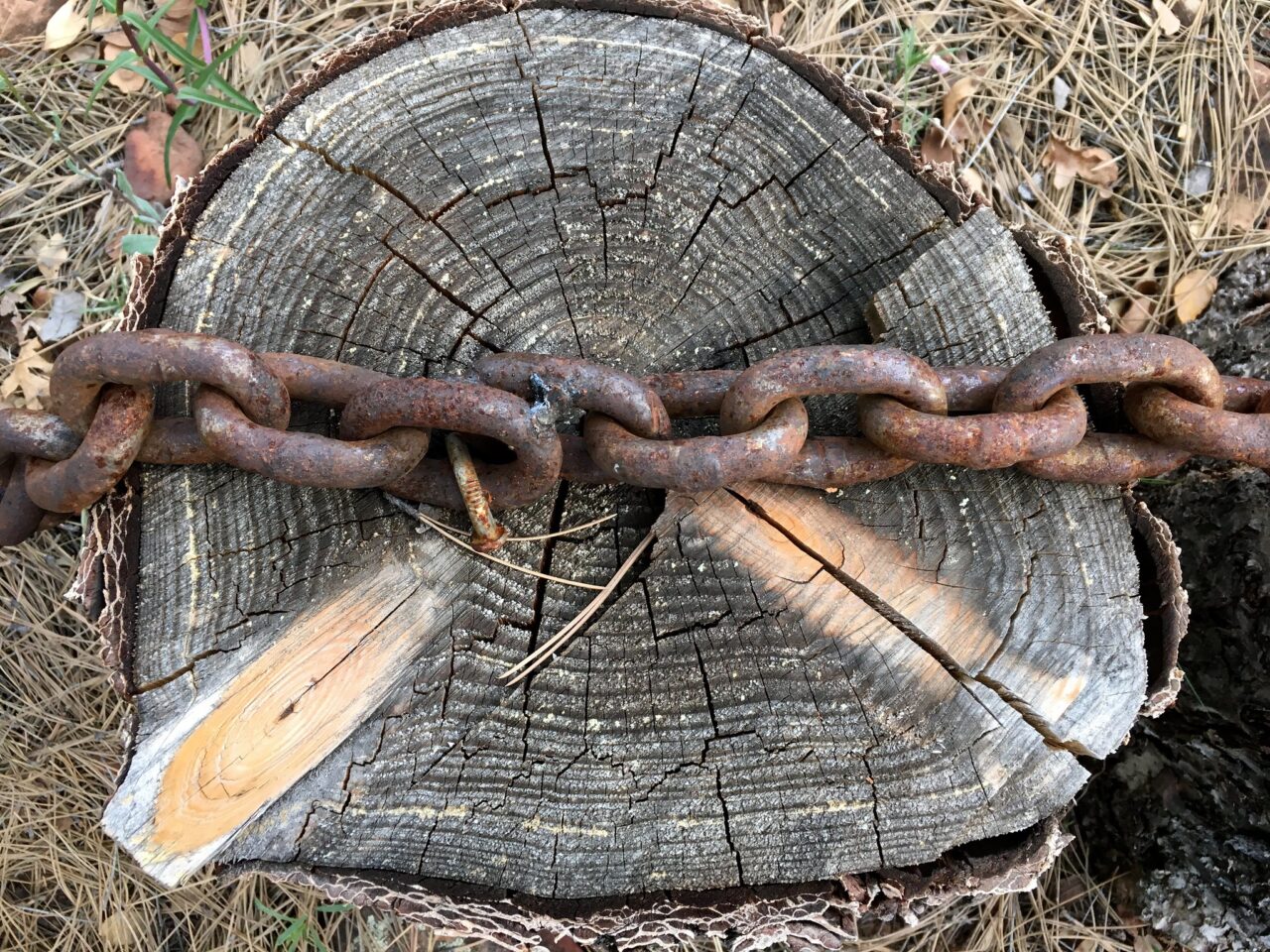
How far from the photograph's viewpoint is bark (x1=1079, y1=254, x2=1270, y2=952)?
6.88 ft

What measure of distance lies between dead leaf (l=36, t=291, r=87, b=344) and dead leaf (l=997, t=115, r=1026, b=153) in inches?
114

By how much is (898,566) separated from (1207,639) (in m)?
1.08

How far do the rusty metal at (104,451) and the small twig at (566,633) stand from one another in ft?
2.64

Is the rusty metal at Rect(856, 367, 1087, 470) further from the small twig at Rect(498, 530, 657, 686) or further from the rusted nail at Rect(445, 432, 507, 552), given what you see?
the rusted nail at Rect(445, 432, 507, 552)

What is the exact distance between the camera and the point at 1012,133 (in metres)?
2.70

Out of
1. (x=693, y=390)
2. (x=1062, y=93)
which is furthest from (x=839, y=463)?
(x=1062, y=93)

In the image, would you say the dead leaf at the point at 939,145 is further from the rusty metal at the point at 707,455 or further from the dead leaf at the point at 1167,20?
the rusty metal at the point at 707,455

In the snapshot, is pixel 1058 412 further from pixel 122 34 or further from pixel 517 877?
pixel 122 34

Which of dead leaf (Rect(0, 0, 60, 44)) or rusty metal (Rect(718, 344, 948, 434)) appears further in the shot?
dead leaf (Rect(0, 0, 60, 44))

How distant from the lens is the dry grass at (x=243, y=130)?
2.49 metres

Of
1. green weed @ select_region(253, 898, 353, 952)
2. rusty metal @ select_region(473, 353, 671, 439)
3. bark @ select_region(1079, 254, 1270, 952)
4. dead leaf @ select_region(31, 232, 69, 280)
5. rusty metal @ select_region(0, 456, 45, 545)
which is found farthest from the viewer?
dead leaf @ select_region(31, 232, 69, 280)

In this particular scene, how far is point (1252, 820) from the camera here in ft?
6.93

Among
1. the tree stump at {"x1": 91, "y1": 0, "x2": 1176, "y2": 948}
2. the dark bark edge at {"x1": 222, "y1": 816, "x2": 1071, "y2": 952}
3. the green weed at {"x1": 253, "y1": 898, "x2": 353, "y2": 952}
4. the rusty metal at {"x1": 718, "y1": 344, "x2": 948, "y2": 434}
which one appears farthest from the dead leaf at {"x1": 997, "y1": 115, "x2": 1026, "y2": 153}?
the green weed at {"x1": 253, "y1": 898, "x2": 353, "y2": 952}

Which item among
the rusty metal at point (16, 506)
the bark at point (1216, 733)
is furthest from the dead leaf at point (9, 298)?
the bark at point (1216, 733)
